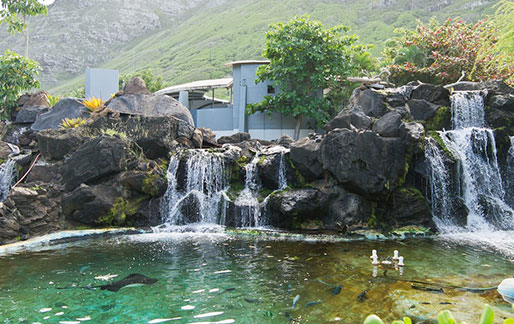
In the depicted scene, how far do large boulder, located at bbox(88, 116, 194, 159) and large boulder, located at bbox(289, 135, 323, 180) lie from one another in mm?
5013

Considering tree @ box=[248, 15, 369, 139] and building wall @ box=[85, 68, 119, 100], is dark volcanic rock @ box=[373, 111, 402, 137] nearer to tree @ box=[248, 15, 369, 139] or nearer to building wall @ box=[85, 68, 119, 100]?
tree @ box=[248, 15, 369, 139]

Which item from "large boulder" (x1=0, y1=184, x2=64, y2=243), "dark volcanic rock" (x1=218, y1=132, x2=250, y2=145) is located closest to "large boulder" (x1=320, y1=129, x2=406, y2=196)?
"dark volcanic rock" (x1=218, y1=132, x2=250, y2=145)

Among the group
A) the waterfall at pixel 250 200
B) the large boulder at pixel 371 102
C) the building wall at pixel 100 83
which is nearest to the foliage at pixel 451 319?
the waterfall at pixel 250 200

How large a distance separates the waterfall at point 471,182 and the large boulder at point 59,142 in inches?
540

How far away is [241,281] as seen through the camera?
7.86m

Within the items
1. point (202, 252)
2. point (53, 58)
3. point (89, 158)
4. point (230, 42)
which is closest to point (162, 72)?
point (230, 42)

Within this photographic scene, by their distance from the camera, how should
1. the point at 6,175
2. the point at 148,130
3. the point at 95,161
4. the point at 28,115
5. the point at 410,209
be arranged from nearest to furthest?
the point at 410,209
the point at 95,161
the point at 6,175
the point at 148,130
the point at 28,115

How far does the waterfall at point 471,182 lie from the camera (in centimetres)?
1385

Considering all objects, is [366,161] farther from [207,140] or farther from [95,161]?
[95,161]

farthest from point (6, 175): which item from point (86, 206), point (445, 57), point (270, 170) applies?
point (445, 57)

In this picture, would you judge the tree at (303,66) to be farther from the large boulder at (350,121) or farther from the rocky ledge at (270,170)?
the large boulder at (350,121)

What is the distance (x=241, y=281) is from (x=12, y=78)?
75.8 ft

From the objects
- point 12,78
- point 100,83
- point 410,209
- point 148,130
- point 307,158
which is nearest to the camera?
point 410,209

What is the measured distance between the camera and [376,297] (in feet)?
22.6
